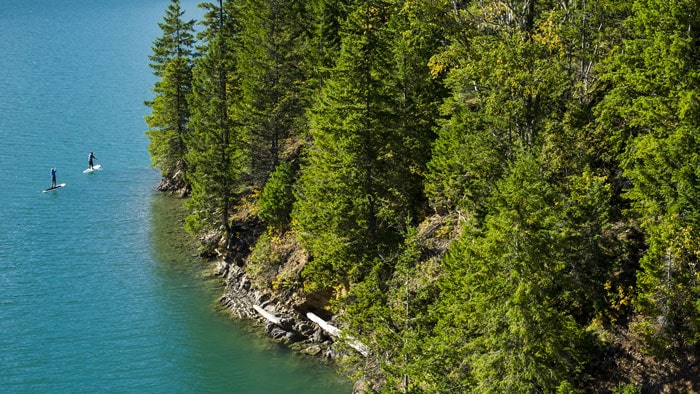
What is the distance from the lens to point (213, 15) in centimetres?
6153

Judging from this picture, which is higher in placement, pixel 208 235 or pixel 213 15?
pixel 213 15

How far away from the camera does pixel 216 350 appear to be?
38594 mm

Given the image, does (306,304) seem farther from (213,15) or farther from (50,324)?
(213,15)

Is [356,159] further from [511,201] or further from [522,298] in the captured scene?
[522,298]

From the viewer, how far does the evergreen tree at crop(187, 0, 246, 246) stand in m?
48.8

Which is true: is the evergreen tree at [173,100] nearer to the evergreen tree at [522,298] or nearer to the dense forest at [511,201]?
the dense forest at [511,201]

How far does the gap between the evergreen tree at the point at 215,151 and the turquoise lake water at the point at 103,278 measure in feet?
12.5

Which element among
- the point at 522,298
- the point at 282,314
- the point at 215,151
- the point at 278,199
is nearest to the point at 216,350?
the point at 282,314

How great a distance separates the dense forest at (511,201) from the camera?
22000 millimetres

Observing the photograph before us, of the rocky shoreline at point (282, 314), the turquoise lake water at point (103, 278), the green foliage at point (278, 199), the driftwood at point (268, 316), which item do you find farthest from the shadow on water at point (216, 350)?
the green foliage at point (278, 199)

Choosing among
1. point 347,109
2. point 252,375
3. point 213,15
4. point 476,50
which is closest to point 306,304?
point 252,375

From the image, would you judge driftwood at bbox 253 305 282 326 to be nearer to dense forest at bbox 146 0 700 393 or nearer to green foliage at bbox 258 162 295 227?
dense forest at bbox 146 0 700 393

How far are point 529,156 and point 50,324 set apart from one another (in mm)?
30342

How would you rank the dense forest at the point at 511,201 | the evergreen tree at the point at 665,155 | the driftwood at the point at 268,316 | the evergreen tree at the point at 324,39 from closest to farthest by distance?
the evergreen tree at the point at 665,155 < the dense forest at the point at 511,201 < the driftwood at the point at 268,316 < the evergreen tree at the point at 324,39
